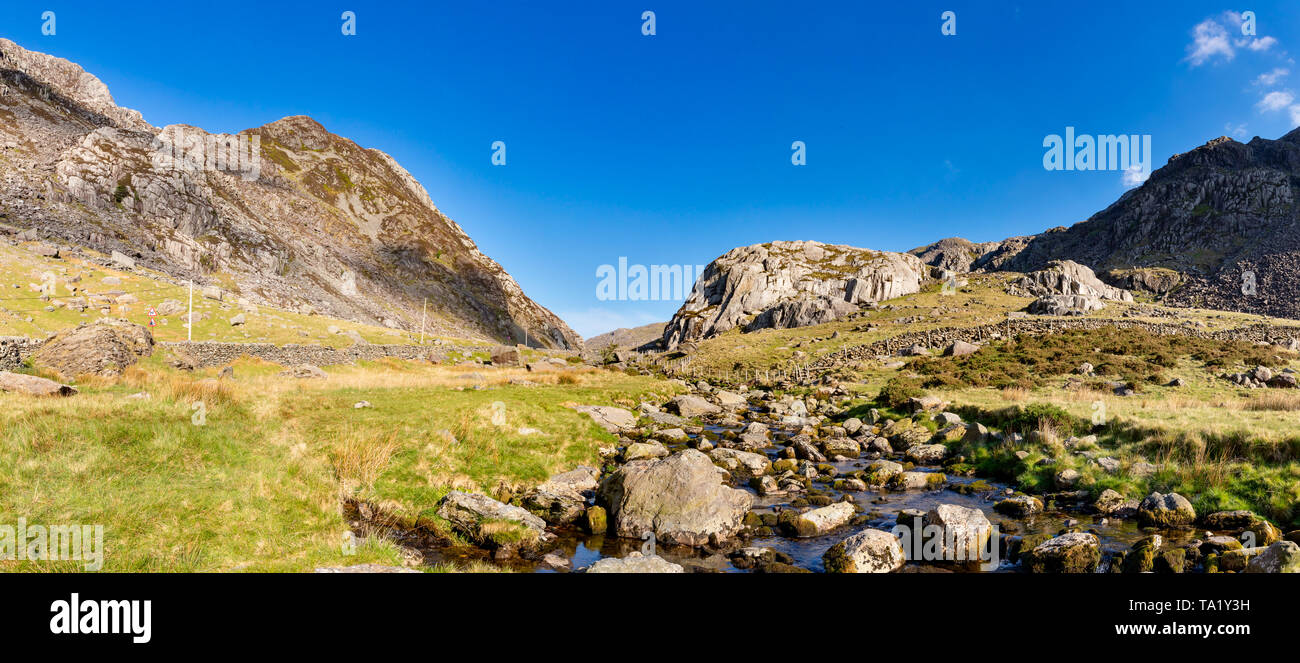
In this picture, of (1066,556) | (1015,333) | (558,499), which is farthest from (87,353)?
(1015,333)

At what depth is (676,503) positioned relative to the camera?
1579cm

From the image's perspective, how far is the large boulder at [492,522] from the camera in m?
14.3

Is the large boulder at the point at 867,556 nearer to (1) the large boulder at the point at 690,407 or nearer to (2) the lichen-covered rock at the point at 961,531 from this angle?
(2) the lichen-covered rock at the point at 961,531

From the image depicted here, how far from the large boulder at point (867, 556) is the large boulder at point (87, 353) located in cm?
3568

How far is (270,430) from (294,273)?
130 metres

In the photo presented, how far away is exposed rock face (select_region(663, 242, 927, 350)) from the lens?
111m

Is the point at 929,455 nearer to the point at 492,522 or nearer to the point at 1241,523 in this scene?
the point at 1241,523

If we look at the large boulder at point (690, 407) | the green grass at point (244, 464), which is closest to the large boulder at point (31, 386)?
the green grass at point (244, 464)

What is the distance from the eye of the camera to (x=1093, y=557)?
1232cm

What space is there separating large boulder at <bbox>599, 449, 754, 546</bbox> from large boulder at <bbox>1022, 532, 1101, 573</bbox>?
7402 mm

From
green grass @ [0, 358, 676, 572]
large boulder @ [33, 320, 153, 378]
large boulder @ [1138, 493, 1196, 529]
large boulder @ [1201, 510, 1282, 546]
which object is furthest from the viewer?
large boulder @ [33, 320, 153, 378]

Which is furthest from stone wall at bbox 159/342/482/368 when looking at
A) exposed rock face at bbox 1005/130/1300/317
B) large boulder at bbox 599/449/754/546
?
exposed rock face at bbox 1005/130/1300/317

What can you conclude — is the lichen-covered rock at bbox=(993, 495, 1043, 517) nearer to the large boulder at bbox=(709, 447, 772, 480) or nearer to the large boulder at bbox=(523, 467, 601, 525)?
the large boulder at bbox=(709, 447, 772, 480)
